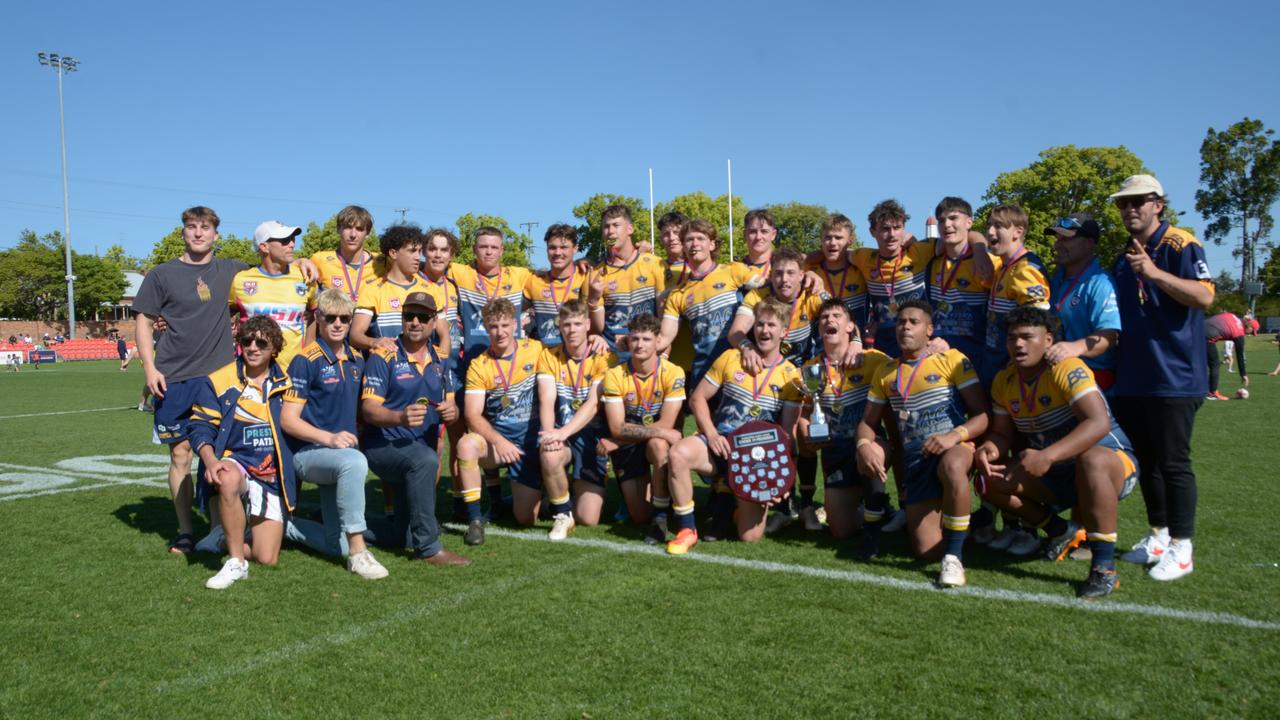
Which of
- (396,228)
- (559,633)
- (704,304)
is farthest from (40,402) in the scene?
(559,633)

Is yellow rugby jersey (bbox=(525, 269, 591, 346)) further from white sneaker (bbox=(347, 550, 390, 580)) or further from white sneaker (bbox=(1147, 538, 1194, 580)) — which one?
white sneaker (bbox=(1147, 538, 1194, 580))

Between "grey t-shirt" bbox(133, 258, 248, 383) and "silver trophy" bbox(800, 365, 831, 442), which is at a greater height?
"grey t-shirt" bbox(133, 258, 248, 383)

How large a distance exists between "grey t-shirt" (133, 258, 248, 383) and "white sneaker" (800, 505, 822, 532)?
13.5 feet

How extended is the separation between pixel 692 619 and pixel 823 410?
2107mm

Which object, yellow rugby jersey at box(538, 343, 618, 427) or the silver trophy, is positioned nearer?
the silver trophy

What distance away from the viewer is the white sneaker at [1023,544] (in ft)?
16.9

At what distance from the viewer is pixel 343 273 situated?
624cm

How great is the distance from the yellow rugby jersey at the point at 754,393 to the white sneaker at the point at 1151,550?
2.16 m

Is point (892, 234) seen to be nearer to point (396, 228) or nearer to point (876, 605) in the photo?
point (876, 605)

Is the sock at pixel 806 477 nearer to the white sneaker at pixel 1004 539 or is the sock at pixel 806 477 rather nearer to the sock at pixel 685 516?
the sock at pixel 685 516

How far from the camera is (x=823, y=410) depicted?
18.6ft

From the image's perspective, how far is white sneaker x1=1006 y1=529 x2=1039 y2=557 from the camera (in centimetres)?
516

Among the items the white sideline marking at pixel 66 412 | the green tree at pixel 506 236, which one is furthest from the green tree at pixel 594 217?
the white sideline marking at pixel 66 412

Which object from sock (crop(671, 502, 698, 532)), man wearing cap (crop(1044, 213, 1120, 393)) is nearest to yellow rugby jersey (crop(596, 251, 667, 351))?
sock (crop(671, 502, 698, 532))
